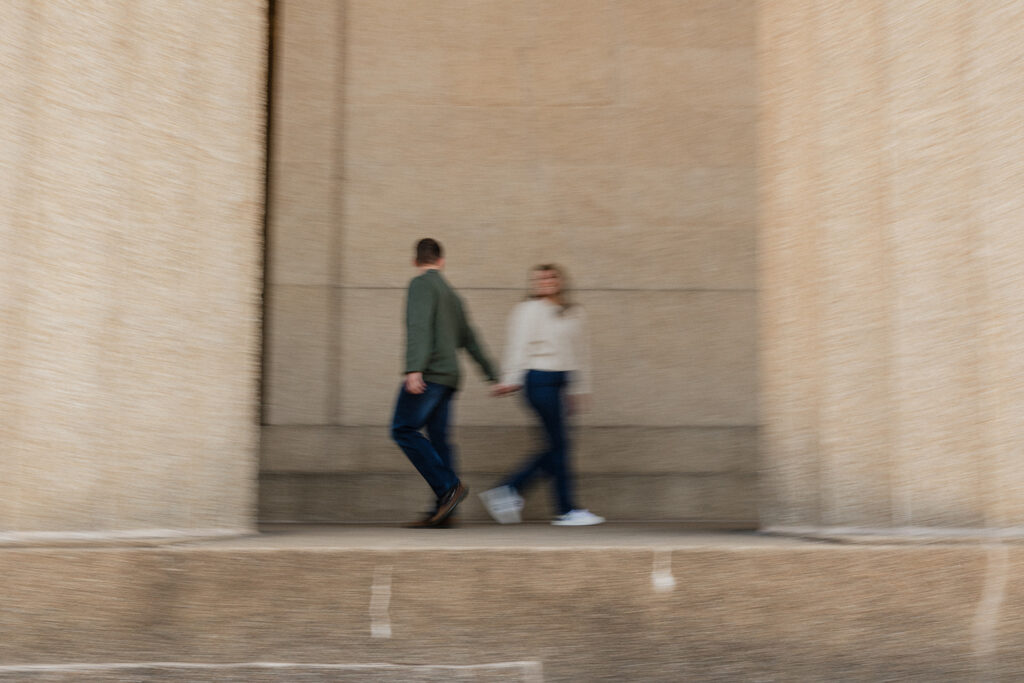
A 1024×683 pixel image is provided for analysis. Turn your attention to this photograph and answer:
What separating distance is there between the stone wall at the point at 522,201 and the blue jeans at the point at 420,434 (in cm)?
144

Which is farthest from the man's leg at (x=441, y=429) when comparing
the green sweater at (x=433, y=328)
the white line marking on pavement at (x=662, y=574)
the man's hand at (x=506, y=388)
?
the white line marking on pavement at (x=662, y=574)

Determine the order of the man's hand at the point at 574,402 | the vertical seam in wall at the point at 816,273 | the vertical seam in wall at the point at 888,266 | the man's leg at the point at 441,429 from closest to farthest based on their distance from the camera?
the vertical seam in wall at the point at 888,266 → the vertical seam in wall at the point at 816,273 → the man's leg at the point at 441,429 → the man's hand at the point at 574,402

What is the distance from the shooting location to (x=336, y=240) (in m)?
8.92

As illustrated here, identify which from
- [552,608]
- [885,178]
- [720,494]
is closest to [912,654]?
[552,608]

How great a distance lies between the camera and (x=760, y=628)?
3893 mm

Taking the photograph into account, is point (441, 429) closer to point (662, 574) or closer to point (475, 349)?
point (475, 349)

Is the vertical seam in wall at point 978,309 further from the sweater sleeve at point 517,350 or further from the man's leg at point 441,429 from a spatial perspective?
the man's leg at point 441,429

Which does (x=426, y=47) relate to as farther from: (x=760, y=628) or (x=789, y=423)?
(x=760, y=628)

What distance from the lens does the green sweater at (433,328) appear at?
23.4ft

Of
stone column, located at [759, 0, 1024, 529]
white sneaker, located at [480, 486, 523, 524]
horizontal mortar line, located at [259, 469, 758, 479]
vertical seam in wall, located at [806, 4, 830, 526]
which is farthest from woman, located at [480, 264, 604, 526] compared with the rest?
vertical seam in wall, located at [806, 4, 830, 526]

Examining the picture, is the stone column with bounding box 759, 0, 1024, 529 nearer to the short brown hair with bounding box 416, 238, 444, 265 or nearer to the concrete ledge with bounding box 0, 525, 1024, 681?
the concrete ledge with bounding box 0, 525, 1024, 681

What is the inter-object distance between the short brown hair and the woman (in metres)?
0.83

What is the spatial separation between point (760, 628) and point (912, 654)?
0.57 m

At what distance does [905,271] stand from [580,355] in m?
3.24
